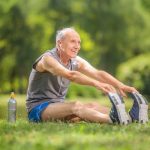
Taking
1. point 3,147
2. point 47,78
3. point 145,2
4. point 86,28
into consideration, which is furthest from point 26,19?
point 3,147

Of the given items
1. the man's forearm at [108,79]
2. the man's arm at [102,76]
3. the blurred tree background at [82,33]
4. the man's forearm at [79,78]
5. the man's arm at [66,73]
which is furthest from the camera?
the blurred tree background at [82,33]

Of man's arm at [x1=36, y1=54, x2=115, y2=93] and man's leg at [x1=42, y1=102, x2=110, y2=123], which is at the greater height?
man's arm at [x1=36, y1=54, x2=115, y2=93]

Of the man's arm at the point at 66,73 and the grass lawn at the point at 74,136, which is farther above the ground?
the man's arm at the point at 66,73

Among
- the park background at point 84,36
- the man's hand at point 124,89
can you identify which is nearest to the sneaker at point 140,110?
the man's hand at point 124,89

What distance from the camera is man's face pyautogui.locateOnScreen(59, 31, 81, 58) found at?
965cm

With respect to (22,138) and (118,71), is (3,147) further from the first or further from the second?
(118,71)

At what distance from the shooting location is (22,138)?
7.13 m

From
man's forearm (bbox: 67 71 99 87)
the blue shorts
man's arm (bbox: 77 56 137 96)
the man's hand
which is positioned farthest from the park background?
man's forearm (bbox: 67 71 99 87)

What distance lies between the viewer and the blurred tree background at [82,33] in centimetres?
4744

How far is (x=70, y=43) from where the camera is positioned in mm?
9664

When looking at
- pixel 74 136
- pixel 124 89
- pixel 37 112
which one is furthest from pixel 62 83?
pixel 74 136

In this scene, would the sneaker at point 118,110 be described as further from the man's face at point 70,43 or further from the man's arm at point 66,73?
the man's face at point 70,43

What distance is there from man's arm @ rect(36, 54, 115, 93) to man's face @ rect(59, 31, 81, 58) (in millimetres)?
273

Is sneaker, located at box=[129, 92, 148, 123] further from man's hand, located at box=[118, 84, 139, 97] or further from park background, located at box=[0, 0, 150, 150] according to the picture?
park background, located at box=[0, 0, 150, 150]
